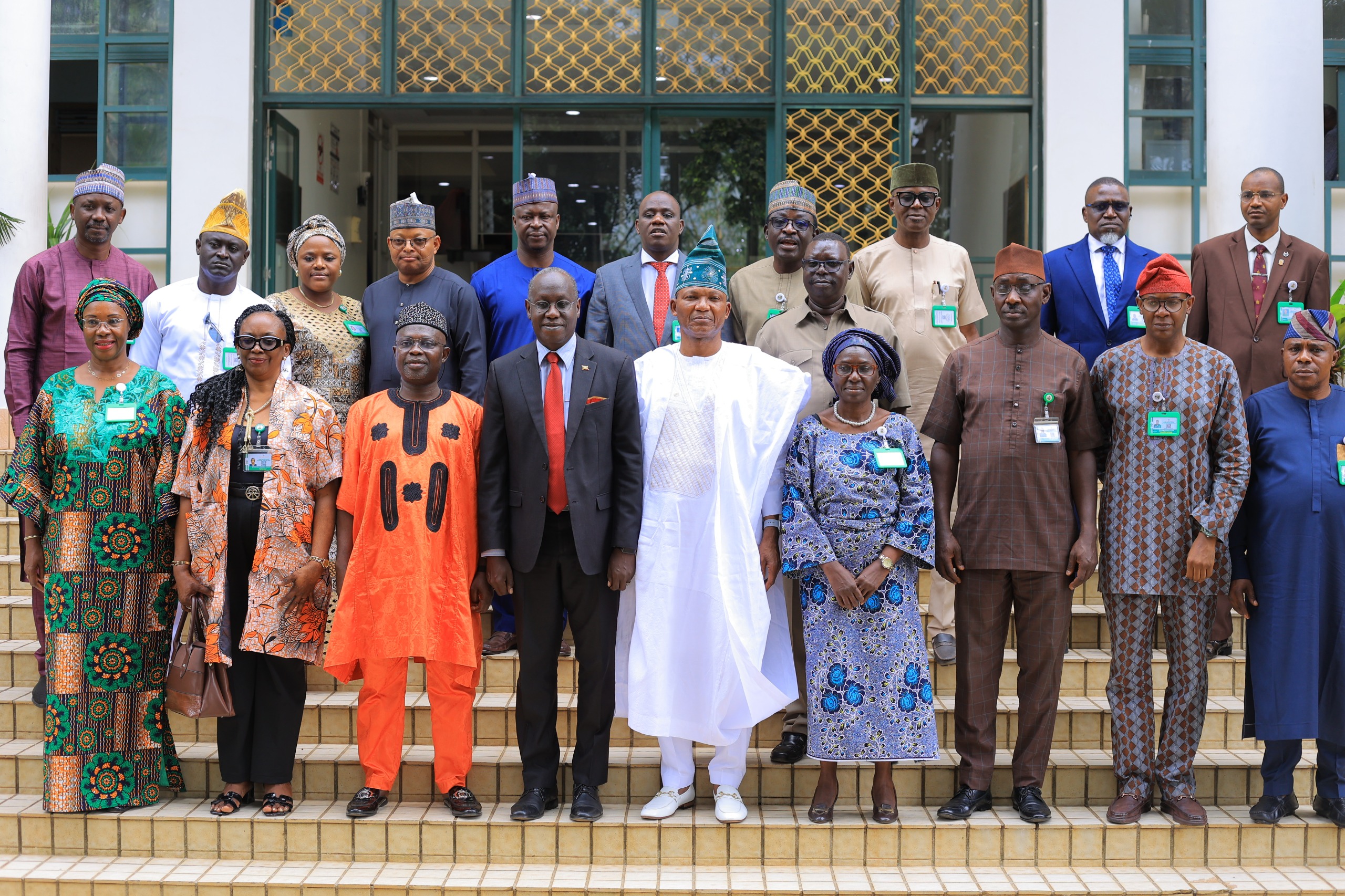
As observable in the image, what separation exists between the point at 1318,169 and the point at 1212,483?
3.44 metres

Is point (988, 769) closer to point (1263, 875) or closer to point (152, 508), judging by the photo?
point (1263, 875)

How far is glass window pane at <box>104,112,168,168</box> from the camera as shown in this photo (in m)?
8.29

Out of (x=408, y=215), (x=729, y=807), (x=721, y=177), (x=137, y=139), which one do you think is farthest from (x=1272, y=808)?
(x=137, y=139)

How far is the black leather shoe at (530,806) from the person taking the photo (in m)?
4.45

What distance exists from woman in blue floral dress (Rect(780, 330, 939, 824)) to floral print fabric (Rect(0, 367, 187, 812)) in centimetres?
247

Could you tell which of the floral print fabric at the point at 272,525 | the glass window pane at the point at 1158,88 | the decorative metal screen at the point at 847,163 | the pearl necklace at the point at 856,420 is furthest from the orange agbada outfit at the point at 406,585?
the glass window pane at the point at 1158,88

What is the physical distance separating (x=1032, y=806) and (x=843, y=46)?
573 cm

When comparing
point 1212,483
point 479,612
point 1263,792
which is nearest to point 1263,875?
point 1263,792

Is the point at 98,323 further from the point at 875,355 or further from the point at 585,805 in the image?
the point at 875,355

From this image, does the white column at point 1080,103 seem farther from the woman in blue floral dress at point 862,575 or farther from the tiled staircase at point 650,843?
the tiled staircase at point 650,843

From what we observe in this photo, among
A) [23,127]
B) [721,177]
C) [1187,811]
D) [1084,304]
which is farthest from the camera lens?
[721,177]

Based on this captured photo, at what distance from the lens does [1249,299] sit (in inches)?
230

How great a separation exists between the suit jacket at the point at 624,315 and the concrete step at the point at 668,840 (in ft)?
6.74

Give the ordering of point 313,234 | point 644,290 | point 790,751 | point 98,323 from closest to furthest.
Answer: point 98,323 < point 790,751 < point 313,234 < point 644,290
